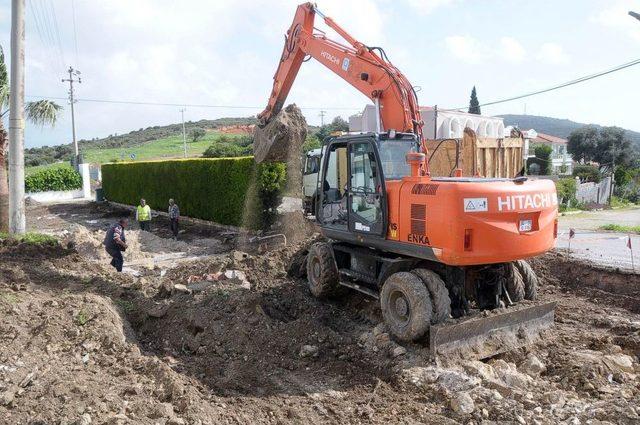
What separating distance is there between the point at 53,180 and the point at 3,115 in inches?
921

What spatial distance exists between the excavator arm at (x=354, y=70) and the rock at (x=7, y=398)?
579 centimetres

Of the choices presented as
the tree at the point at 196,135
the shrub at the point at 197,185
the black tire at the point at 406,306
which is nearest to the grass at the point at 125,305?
the black tire at the point at 406,306

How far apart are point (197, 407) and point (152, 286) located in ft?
15.7

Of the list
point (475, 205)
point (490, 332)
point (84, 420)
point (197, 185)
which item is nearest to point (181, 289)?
point (84, 420)

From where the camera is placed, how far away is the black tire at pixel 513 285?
7.30 metres

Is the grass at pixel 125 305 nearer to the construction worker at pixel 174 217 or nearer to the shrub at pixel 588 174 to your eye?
the construction worker at pixel 174 217

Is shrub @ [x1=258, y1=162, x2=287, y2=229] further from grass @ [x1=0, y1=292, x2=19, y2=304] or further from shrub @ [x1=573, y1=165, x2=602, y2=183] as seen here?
shrub @ [x1=573, y1=165, x2=602, y2=183]

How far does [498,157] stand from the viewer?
12.9 metres

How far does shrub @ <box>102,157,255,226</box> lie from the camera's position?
16562 mm

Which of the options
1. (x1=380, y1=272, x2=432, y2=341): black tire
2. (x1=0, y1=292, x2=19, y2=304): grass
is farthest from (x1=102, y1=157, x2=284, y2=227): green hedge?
(x1=380, y1=272, x2=432, y2=341): black tire

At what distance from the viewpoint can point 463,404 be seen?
5109mm

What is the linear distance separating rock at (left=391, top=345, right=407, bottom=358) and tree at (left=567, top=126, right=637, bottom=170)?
5872 cm

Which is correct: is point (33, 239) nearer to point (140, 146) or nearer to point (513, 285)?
point (513, 285)

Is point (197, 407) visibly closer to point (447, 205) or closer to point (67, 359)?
point (67, 359)
